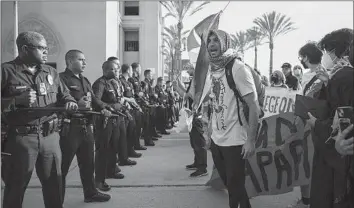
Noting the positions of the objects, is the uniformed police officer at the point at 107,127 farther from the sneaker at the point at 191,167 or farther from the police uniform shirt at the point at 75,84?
the sneaker at the point at 191,167

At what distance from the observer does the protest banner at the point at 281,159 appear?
485 cm

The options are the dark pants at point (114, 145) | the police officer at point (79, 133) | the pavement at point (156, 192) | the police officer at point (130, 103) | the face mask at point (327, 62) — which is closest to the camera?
the face mask at point (327, 62)

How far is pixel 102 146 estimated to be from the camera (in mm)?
6078

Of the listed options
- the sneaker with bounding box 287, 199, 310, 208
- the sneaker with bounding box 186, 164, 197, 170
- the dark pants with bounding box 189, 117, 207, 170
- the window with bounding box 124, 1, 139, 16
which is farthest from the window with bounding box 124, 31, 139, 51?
the sneaker with bounding box 287, 199, 310, 208

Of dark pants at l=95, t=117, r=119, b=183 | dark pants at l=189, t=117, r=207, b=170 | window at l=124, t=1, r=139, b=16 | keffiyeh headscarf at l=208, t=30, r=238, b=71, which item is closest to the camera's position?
keffiyeh headscarf at l=208, t=30, r=238, b=71

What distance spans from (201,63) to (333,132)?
267 cm

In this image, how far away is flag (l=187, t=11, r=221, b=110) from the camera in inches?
196

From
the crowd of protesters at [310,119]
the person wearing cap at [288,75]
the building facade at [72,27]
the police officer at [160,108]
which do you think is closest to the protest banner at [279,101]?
the crowd of protesters at [310,119]

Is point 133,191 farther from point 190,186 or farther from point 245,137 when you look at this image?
point 245,137

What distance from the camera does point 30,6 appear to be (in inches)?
669

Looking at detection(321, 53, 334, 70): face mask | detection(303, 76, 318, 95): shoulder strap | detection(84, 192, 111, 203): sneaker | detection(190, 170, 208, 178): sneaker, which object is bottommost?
detection(190, 170, 208, 178): sneaker

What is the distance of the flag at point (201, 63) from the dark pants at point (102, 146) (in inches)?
65.1

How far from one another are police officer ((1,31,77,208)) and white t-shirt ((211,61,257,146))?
138 centimetres

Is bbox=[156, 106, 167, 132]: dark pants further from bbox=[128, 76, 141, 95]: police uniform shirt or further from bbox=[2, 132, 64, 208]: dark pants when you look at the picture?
bbox=[2, 132, 64, 208]: dark pants
